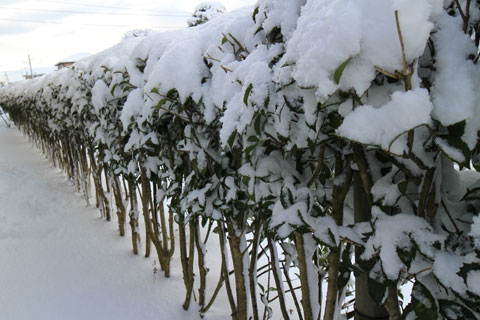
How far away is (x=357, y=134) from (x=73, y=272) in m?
2.69

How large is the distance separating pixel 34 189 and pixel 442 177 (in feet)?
18.3

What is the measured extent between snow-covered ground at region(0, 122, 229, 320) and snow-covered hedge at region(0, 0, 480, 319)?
43.4 inches

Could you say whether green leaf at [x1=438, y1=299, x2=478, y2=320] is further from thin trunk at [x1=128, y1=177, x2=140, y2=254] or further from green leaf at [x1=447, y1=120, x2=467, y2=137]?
thin trunk at [x1=128, y1=177, x2=140, y2=254]

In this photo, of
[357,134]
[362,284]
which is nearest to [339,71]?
[357,134]

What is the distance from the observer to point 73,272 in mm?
2764

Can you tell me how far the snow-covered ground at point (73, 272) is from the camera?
229cm

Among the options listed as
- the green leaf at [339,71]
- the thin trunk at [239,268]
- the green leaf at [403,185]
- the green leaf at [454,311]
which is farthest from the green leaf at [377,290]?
the thin trunk at [239,268]

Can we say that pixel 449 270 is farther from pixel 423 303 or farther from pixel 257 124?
pixel 257 124

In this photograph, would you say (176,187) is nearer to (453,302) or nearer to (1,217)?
(453,302)

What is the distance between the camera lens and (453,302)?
0.78 metres

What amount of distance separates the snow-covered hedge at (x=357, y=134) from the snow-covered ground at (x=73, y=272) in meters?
1.10

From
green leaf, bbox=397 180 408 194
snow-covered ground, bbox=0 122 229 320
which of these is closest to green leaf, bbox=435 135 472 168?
green leaf, bbox=397 180 408 194

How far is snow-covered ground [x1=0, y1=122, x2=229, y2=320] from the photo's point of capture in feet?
7.52

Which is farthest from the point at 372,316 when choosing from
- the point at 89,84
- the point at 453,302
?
the point at 89,84
